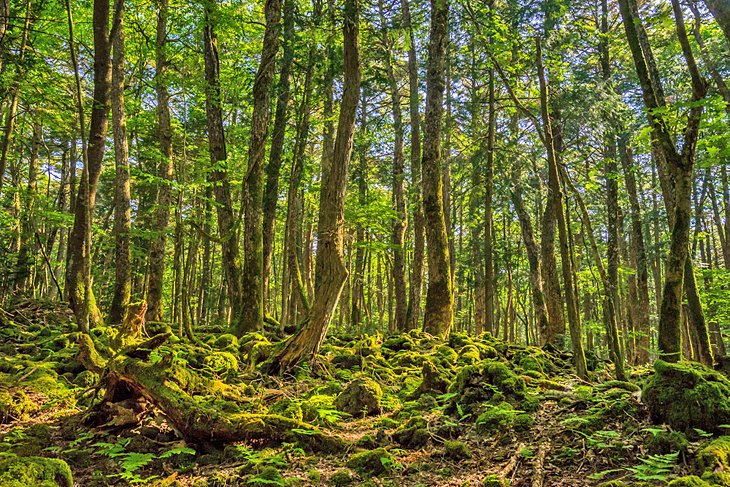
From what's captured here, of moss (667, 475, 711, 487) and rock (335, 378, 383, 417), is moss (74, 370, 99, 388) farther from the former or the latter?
moss (667, 475, 711, 487)

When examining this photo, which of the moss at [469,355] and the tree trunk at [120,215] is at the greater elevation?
the tree trunk at [120,215]

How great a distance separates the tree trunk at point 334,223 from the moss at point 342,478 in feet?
10.3

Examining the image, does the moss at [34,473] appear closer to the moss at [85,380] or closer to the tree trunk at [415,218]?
the moss at [85,380]

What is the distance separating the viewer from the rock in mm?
6262

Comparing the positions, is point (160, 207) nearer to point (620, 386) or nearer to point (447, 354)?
point (447, 354)

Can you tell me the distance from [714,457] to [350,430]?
12.1 feet

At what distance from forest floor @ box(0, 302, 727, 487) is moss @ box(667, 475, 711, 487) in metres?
0.21

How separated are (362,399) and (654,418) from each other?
11.4 feet

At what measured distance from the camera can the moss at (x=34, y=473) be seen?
3275 millimetres

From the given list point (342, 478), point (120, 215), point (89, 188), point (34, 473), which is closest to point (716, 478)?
point (342, 478)

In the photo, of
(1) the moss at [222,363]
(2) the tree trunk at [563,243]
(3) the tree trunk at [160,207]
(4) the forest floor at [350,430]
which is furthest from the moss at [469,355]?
(3) the tree trunk at [160,207]

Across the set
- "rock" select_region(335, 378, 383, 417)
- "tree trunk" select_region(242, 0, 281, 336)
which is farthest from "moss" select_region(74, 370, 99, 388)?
"rock" select_region(335, 378, 383, 417)

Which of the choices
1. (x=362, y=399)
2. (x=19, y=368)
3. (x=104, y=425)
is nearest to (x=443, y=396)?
(x=362, y=399)

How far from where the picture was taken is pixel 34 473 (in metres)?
3.44
